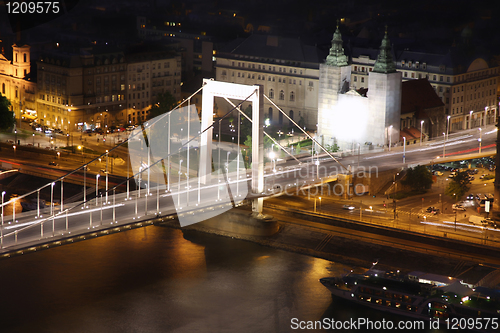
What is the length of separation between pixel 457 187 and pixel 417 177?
2271mm

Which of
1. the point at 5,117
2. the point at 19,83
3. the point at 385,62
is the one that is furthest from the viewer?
the point at 19,83

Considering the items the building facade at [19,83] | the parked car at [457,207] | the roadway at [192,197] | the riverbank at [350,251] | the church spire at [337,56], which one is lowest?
the riverbank at [350,251]

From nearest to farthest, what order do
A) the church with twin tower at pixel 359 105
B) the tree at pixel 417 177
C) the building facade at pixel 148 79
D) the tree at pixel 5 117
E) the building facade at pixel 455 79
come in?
the tree at pixel 417 177 → the church with twin tower at pixel 359 105 → the building facade at pixel 455 79 → the tree at pixel 5 117 → the building facade at pixel 148 79

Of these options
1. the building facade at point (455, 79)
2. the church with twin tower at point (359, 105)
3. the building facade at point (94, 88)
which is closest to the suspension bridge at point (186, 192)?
the church with twin tower at point (359, 105)

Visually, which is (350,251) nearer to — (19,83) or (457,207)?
(457,207)

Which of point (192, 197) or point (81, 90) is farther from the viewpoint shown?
point (81, 90)

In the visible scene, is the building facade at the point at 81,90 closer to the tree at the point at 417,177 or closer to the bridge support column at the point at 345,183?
the bridge support column at the point at 345,183

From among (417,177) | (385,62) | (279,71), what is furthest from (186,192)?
(279,71)

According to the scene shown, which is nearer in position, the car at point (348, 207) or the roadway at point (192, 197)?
the roadway at point (192, 197)

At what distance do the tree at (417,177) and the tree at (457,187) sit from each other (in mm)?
1300

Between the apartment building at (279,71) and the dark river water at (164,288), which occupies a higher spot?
the apartment building at (279,71)

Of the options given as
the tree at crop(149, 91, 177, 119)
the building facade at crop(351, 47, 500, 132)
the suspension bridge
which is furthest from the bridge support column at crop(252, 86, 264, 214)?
the tree at crop(149, 91, 177, 119)

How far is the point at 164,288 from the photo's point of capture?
38.0 metres

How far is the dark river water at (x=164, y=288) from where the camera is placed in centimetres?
3481
